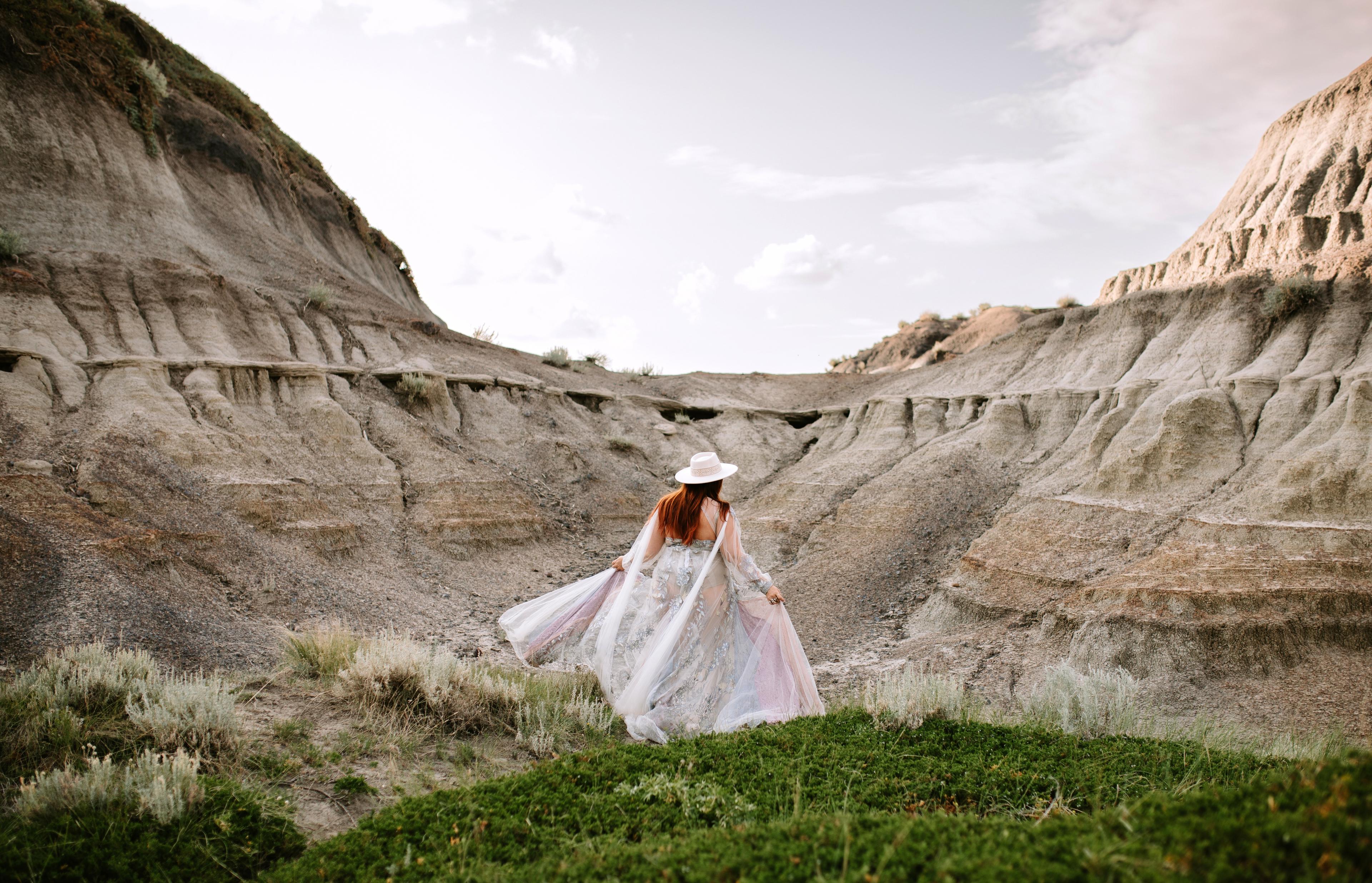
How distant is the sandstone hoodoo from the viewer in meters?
7.16

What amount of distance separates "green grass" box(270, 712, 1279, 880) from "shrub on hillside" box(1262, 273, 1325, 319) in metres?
11.0

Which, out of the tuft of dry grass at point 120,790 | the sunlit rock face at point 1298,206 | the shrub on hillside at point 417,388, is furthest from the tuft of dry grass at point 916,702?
the sunlit rock face at point 1298,206

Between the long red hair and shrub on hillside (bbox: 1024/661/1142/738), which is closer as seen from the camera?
shrub on hillside (bbox: 1024/661/1142/738)

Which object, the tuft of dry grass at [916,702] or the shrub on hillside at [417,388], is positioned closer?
the tuft of dry grass at [916,702]

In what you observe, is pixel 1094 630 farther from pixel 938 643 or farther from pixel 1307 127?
pixel 1307 127

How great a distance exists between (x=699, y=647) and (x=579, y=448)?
11.0 metres

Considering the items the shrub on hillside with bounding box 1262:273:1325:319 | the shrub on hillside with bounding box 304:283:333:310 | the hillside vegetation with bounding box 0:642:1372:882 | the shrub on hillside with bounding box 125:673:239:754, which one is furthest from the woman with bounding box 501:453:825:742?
the shrub on hillside with bounding box 304:283:333:310

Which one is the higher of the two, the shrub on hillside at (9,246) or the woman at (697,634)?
the shrub on hillside at (9,246)

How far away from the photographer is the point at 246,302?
13609mm

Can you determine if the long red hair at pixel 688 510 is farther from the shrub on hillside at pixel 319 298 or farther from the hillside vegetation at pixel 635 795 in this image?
the shrub on hillside at pixel 319 298

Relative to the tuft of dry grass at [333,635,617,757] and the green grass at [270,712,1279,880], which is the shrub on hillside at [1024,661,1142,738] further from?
the tuft of dry grass at [333,635,617,757]

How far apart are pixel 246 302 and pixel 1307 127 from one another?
24124 millimetres

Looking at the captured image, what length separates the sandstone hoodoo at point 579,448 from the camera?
7156 mm

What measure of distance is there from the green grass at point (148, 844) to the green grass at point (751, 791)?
0.36 meters
